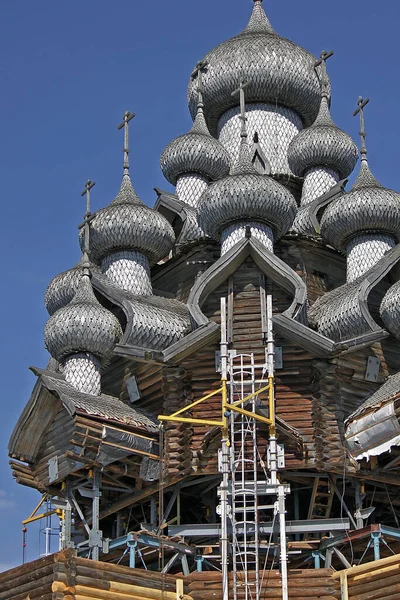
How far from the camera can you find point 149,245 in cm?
2127

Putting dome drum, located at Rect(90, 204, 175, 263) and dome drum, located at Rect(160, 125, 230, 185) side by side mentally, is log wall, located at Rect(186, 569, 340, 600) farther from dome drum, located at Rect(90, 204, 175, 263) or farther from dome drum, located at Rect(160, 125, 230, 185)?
dome drum, located at Rect(160, 125, 230, 185)

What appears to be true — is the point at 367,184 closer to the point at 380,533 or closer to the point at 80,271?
the point at 80,271

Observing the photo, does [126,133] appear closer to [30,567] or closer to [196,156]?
[196,156]

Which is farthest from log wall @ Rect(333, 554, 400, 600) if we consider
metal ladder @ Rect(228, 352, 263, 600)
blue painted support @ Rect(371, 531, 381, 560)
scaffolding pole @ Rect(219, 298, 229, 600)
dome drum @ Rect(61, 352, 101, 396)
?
dome drum @ Rect(61, 352, 101, 396)

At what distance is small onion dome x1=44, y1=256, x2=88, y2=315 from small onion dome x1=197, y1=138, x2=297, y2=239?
2.53 m

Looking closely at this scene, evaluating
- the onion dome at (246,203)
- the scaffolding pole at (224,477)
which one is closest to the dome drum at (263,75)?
the onion dome at (246,203)

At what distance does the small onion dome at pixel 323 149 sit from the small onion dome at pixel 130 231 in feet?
11.0

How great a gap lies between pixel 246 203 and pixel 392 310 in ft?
9.21

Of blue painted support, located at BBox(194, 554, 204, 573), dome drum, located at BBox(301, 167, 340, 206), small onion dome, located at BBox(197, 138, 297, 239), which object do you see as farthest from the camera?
dome drum, located at BBox(301, 167, 340, 206)

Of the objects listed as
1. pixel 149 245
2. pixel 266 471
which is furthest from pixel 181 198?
pixel 266 471

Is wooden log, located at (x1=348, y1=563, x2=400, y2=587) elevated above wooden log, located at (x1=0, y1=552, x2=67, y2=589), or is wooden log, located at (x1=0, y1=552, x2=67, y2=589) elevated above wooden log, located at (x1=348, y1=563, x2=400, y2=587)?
wooden log, located at (x1=0, y1=552, x2=67, y2=589)

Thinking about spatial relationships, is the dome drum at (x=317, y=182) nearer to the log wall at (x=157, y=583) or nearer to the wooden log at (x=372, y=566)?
the log wall at (x=157, y=583)

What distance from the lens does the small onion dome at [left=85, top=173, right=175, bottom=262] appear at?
21.1m

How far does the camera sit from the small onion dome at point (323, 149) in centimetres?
2341
